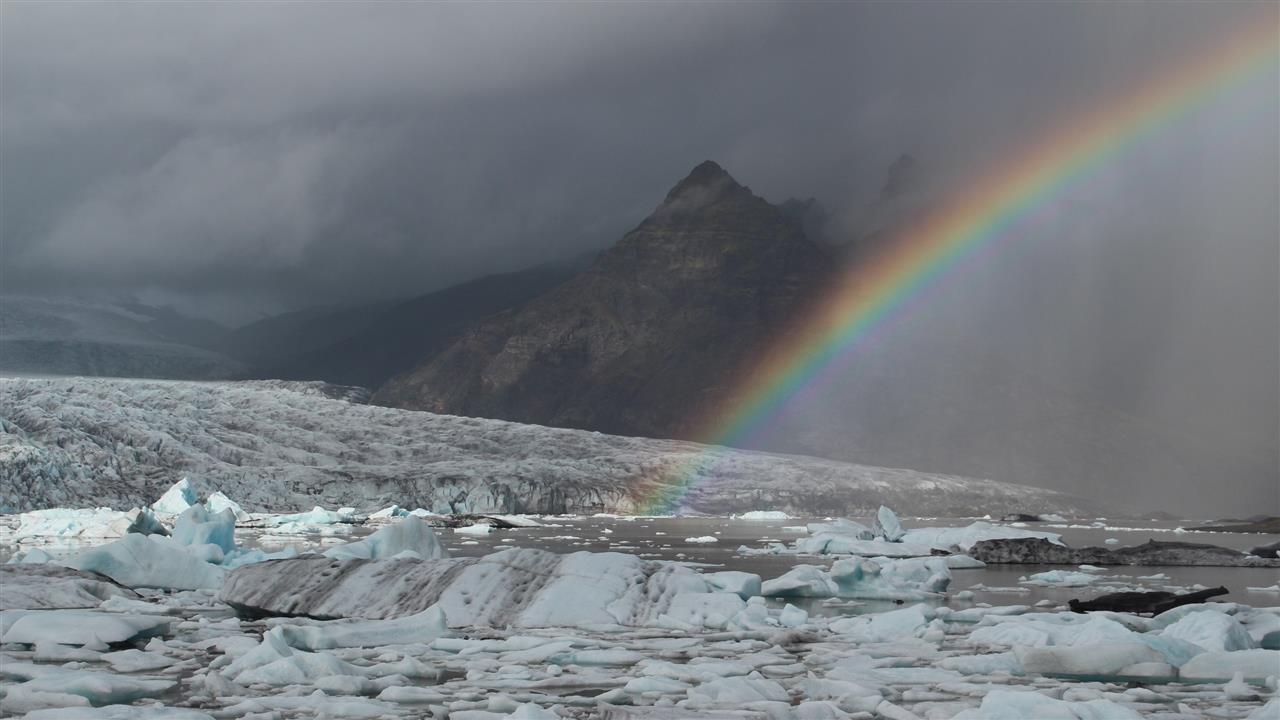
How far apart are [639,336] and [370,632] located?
173m

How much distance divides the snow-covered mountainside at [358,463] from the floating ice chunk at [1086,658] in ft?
152

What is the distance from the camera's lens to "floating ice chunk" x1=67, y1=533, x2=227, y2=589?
59.1 feet

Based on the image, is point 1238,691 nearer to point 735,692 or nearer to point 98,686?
point 735,692

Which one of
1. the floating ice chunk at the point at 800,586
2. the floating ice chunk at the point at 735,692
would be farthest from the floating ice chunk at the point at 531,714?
the floating ice chunk at the point at 800,586

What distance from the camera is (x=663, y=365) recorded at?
179m

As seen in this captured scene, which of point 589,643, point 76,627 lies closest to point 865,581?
point 589,643

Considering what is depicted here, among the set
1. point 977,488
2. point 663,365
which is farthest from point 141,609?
point 663,365

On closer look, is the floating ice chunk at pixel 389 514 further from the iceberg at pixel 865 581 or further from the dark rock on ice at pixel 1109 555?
the iceberg at pixel 865 581

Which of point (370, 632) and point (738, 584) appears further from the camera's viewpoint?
point (738, 584)

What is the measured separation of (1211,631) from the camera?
11102 millimetres

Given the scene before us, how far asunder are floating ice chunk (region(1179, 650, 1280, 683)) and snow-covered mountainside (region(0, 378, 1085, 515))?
47528 mm

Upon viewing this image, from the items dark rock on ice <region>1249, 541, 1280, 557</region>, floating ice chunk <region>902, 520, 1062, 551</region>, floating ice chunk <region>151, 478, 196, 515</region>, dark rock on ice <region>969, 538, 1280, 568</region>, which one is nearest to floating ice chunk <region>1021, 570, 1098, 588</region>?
dark rock on ice <region>969, 538, 1280, 568</region>

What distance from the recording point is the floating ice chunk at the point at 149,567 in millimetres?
18016

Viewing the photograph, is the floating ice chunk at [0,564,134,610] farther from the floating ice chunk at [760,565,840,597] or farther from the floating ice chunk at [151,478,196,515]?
the floating ice chunk at [151,478,196,515]
